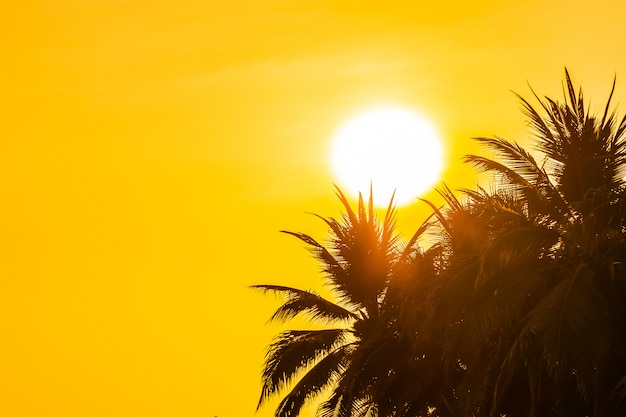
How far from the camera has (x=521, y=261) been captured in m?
32.3

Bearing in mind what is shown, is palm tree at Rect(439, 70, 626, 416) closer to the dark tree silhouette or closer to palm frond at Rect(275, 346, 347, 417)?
the dark tree silhouette

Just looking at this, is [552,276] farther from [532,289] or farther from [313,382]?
[313,382]

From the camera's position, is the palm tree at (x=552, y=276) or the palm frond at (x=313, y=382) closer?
the palm tree at (x=552, y=276)

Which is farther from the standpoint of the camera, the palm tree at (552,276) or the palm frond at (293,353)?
the palm frond at (293,353)

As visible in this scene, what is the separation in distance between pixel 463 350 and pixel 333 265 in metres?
16.3

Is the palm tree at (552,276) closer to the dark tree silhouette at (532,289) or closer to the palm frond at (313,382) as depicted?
the dark tree silhouette at (532,289)

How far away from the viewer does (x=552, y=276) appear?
107ft

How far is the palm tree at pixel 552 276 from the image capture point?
97.9 feet

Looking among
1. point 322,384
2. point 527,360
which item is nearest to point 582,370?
point 527,360

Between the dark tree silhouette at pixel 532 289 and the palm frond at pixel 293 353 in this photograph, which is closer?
the dark tree silhouette at pixel 532 289

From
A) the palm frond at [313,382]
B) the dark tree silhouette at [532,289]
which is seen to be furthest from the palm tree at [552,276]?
the palm frond at [313,382]

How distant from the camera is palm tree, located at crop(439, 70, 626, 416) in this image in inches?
1174

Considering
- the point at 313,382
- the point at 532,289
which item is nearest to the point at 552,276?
the point at 532,289

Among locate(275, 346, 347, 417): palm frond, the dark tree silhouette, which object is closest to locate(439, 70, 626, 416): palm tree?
the dark tree silhouette
